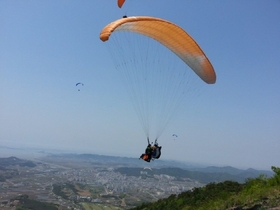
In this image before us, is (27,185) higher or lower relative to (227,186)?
lower

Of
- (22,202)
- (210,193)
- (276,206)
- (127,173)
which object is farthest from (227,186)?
(127,173)

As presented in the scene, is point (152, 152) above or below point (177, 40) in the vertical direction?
below

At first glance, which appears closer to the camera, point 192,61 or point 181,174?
point 192,61

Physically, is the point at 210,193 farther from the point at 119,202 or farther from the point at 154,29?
the point at 119,202

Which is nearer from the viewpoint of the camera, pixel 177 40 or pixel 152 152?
pixel 152 152

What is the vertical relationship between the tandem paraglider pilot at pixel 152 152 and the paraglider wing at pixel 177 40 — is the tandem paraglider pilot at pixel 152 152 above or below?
below

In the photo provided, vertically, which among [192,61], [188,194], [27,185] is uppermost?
[192,61]

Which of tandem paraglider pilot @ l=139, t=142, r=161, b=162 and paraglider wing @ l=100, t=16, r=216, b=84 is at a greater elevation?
paraglider wing @ l=100, t=16, r=216, b=84

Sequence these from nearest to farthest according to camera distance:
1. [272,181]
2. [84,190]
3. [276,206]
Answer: [276,206]
[272,181]
[84,190]
